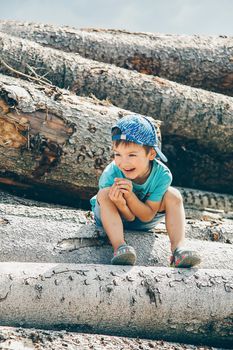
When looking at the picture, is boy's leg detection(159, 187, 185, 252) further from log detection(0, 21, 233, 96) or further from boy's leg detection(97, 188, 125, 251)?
log detection(0, 21, 233, 96)

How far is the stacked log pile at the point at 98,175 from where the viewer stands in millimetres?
2586

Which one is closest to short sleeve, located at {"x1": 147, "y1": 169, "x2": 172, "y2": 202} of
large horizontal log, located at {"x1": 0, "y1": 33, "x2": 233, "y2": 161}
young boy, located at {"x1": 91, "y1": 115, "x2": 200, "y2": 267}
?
young boy, located at {"x1": 91, "y1": 115, "x2": 200, "y2": 267}

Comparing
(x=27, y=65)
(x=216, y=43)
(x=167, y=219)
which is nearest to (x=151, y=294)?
(x=167, y=219)

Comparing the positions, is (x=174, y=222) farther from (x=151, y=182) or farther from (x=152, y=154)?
(x=152, y=154)

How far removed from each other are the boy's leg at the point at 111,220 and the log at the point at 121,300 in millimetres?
227

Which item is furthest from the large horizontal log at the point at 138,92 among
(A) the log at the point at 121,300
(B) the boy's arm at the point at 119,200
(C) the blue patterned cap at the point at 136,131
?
(A) the log at the point at 121,300

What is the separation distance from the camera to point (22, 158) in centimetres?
389

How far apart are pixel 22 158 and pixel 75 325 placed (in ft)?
5.15

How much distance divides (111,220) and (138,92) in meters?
2.04

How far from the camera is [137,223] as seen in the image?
323 centimetres

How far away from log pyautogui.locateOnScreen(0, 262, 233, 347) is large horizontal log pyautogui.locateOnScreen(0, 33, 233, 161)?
2274 mm

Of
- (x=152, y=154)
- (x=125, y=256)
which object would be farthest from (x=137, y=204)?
(x=125, y=256)

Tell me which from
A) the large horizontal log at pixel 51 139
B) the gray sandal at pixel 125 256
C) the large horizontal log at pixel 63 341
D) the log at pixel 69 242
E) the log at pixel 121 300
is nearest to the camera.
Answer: the large horizontal log at pixel 63 341

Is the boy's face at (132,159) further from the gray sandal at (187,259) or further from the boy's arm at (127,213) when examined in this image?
the gray sandal at (187,259)
